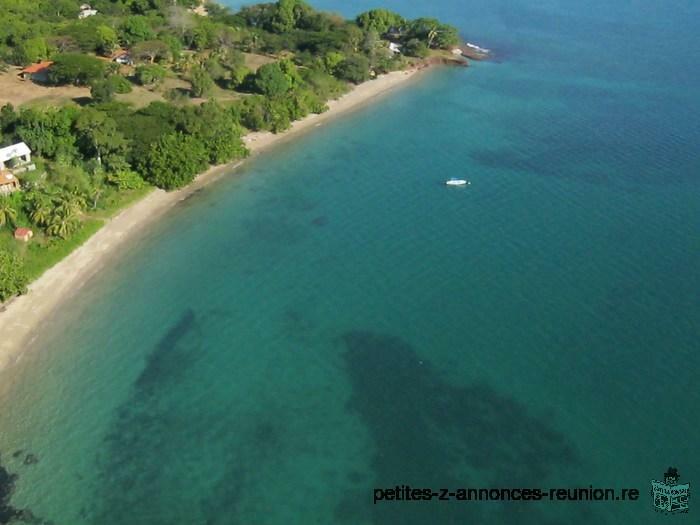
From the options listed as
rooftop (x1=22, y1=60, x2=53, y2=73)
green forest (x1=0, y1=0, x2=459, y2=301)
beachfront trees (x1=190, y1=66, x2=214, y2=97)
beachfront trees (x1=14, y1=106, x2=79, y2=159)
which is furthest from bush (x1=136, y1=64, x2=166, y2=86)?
beachfront trees (x1=14, y1=106, x2=79, y2=159)

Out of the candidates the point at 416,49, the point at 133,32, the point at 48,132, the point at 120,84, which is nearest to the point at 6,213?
the point at 48,132

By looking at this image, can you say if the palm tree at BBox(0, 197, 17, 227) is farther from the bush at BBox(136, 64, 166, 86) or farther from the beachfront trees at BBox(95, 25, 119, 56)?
the beachfront trees at BBox(95, 25, 119, 56)

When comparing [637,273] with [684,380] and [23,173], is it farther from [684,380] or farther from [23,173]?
[23,173]

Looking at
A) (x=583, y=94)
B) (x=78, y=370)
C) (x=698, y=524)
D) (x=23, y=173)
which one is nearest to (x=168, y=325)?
(x=78, y=370)

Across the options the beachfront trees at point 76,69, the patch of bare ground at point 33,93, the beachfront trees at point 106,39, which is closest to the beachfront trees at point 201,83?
the beachfront trees at point 76,69

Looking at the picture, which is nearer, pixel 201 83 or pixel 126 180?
pixel 126 180

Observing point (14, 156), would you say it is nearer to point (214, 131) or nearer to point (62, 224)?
point (62, 224)
